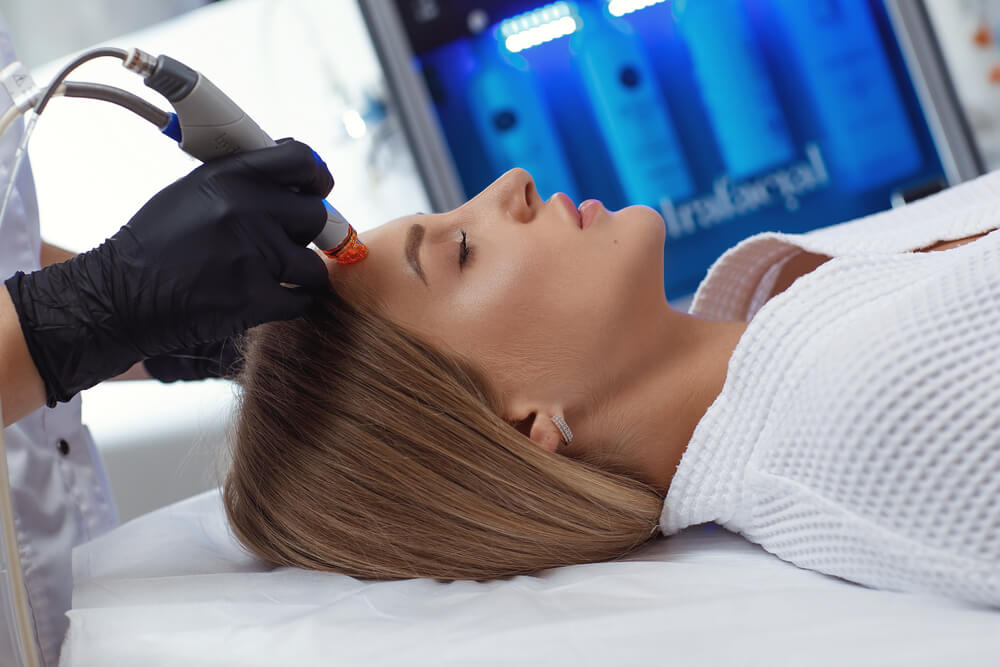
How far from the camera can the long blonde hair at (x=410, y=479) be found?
97 cm

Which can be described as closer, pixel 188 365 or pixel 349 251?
pixel 349 251

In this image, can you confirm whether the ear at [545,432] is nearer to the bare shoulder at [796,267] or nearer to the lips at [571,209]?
the lips at [571,209]

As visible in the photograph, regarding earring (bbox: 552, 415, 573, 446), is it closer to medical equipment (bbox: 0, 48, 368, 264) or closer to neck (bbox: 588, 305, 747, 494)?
neck (bbox: 588, 305, 747, 494)

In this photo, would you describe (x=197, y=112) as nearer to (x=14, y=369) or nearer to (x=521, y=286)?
(x=14, y=369)

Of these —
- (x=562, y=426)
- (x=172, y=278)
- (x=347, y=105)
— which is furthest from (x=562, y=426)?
(x=347, y=105)

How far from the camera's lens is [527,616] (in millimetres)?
843

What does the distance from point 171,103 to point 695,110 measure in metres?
1.77

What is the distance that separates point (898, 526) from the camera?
2.61ft

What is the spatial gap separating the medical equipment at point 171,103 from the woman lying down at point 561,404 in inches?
9.7

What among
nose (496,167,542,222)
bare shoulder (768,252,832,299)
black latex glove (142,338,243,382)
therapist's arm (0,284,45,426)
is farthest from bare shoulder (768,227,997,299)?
therapist's arm (0,284,45,426)

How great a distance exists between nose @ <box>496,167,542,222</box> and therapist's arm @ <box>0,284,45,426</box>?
592mm

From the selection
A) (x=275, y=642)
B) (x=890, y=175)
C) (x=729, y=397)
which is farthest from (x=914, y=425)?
(x=890, y=175)

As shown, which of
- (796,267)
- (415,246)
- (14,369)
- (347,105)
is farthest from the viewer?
(347,105)

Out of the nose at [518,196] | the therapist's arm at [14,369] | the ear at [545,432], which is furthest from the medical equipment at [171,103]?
the ear at [545,432]
